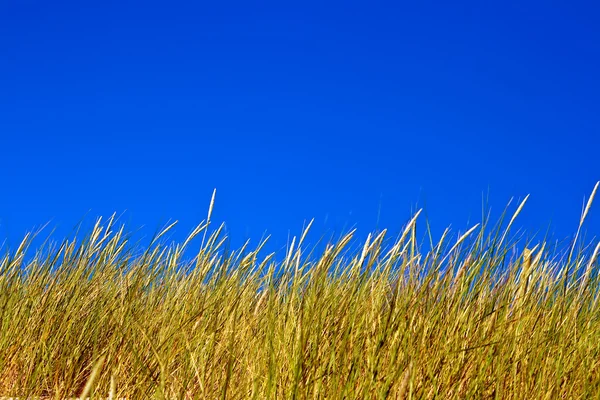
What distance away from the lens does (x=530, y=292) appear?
2.03 meters

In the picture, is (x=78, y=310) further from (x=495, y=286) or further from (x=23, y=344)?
(x=495, y=286)

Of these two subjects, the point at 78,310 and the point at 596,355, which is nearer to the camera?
the point at 596,355

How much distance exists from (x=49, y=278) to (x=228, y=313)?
96 centimetres

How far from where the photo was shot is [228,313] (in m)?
2.48

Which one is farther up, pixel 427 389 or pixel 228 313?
pixel 228 313

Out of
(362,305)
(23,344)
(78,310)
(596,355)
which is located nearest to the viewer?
(362,305)

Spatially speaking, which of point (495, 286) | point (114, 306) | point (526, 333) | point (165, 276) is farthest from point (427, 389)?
point (165, 276)

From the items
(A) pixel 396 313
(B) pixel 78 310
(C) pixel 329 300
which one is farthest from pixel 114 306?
(A) pixel 396 313

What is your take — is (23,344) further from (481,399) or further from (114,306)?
(481,399)

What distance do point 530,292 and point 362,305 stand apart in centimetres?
58

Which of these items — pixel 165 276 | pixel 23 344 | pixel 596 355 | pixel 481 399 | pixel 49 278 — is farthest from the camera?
pixel 165 276

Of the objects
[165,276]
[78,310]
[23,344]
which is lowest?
[23,344]

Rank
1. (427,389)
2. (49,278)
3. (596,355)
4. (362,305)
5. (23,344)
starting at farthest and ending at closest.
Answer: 1. (49,278)
2. (23,344)
3. (596,355)
4. (362,305)
5. (427,389)

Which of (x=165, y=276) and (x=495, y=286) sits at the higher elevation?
(x=165, y=276)
